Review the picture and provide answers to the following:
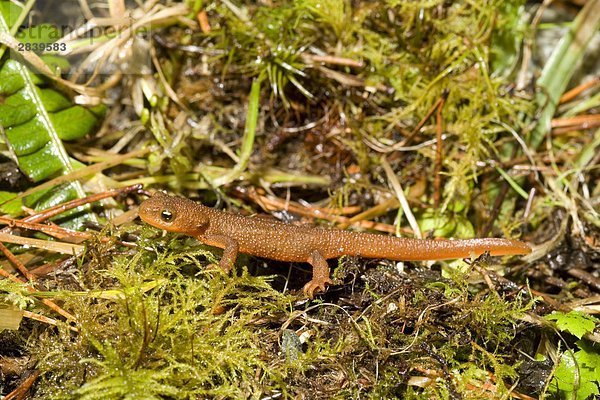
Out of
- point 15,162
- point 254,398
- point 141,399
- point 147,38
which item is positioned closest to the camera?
point 141,399

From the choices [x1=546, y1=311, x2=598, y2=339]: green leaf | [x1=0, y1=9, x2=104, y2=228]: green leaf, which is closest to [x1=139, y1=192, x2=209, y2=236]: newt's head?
[x1=0, y1=9, x2=104, y2=228]: green leaf

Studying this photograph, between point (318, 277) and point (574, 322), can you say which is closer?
point (574, 322)

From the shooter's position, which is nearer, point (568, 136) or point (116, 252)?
point (116, 252)

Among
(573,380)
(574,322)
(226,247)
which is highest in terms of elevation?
(574,322)

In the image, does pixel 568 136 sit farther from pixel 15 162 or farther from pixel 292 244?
pixel 15 162

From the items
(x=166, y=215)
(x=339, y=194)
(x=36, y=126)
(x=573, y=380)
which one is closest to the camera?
(x=573, y=380)

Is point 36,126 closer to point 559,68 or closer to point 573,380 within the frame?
point 573,380

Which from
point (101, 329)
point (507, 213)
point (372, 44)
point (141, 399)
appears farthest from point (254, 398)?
point (372, 44)

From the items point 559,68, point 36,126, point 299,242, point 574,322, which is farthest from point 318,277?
point 559,68
